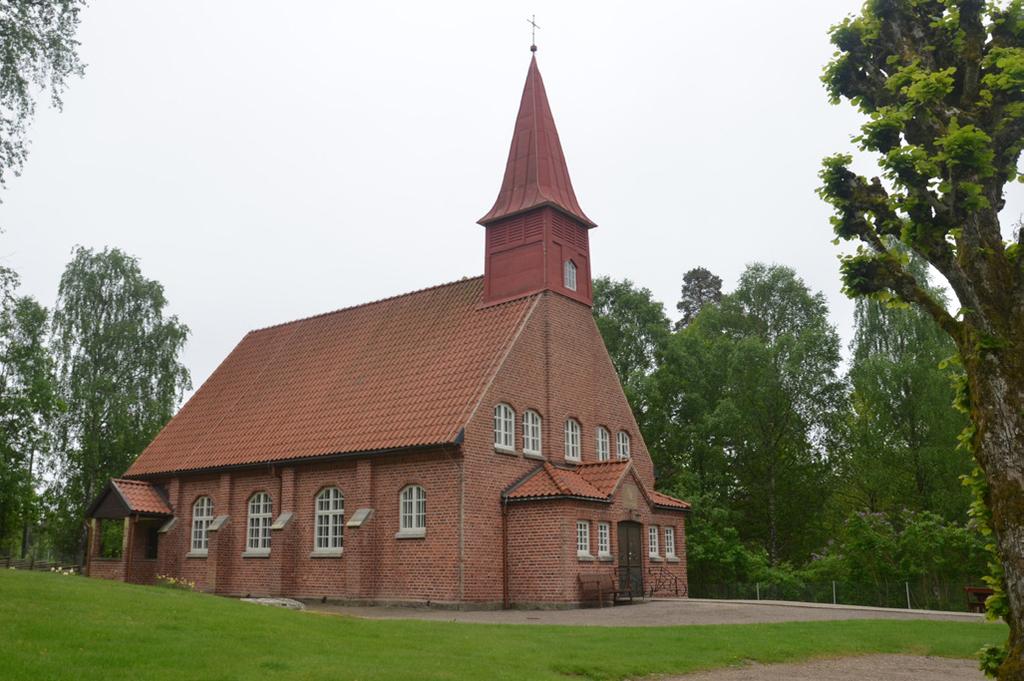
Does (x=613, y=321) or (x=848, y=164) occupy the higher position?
(x=613, y=321)

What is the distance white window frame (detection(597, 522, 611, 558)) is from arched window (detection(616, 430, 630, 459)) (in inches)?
199

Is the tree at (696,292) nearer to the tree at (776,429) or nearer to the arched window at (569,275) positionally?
the tree at (776,429)

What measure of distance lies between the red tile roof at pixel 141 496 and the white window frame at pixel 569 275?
1609cm

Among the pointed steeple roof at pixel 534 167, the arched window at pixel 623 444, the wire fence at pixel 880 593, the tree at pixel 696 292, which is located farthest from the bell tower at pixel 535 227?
the tree at pixel 696 292

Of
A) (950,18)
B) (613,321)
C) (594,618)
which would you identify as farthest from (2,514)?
(950,18)

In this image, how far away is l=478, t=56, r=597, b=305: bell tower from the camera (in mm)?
28438

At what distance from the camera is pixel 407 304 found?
31.8m

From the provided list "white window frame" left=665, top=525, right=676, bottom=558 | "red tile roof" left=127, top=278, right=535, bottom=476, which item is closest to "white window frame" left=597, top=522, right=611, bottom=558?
"white window frame" left=665, top=525, right=676, bottom=558

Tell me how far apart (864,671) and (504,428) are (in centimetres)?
1392

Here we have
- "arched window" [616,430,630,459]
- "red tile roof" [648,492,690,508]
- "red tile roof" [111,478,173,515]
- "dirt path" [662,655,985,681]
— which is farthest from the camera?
A: "red tile roof" [111,478,173,515]

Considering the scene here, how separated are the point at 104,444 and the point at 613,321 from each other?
24409 millimetres

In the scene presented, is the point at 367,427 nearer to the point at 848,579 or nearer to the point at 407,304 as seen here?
the point at 407,304

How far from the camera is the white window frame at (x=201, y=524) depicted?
100 ft

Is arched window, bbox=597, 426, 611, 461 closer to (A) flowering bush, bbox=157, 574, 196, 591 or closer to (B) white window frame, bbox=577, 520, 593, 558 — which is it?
(B) white window frame, bbox=577, 520, 593, 558
